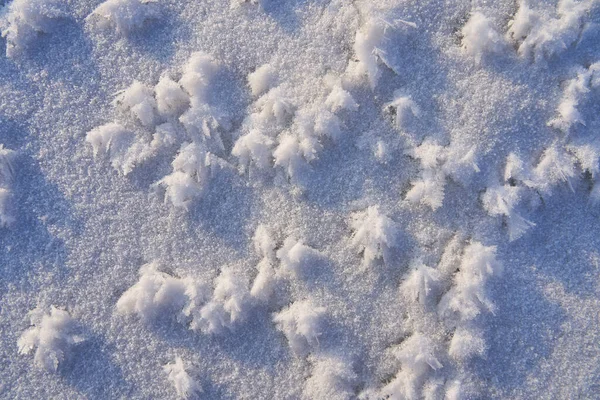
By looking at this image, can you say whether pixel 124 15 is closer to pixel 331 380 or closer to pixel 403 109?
Result: pixel 403 109

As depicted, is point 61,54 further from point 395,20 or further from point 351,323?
point 351,323

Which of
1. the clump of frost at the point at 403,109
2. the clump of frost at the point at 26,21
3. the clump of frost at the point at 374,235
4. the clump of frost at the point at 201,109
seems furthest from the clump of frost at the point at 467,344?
the clump of frost at the point at 26,21

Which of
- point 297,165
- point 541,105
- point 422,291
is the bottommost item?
point 422,291

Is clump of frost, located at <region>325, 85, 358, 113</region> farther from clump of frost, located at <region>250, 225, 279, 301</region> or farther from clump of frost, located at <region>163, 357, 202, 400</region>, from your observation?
clump of frost, located at <region>163, 357, 202, 400</region>

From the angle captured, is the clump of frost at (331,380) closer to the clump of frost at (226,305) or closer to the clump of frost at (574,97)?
the clump of frost at (226,305)

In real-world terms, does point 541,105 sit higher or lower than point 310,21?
lower

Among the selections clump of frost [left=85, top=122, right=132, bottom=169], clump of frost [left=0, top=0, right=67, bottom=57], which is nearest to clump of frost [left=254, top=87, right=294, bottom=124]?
clump of frost [left=85, top=122, right=132, bottom=169]

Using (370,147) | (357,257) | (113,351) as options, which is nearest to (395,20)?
(370,147)
